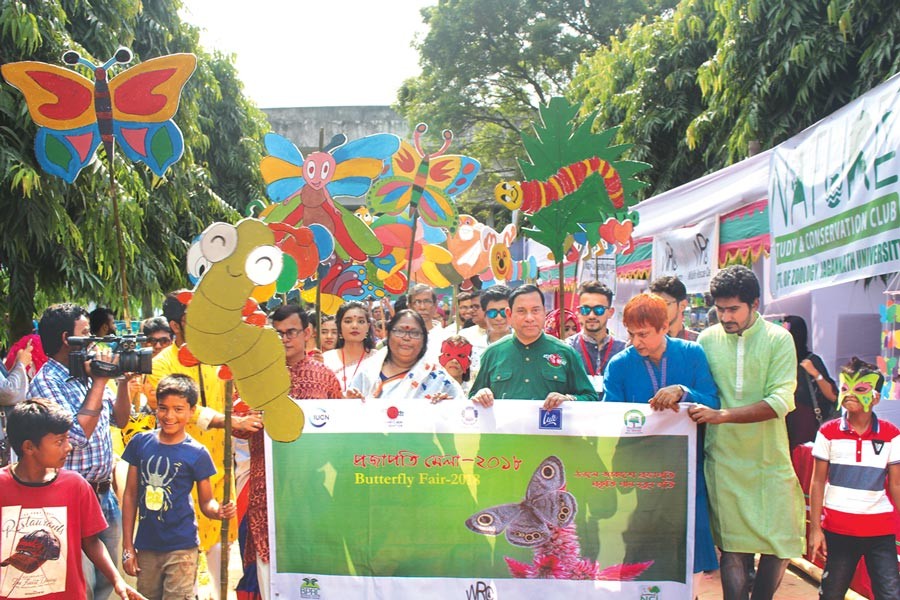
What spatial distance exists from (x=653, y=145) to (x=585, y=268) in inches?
169

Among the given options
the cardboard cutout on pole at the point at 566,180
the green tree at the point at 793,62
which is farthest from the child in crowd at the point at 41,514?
the green tree at the point at 793,62

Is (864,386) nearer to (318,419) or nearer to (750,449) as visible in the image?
(750,449)

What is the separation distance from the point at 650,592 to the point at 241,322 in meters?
2.13

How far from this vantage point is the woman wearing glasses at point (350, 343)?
18.2 ft

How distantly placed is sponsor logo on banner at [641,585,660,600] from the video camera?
7.60ft

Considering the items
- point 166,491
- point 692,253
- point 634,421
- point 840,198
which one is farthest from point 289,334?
point 692,253

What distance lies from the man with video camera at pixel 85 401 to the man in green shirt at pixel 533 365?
1654 mm

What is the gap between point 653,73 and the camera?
42.6 feet

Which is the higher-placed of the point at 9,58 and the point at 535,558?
the point at 9,58

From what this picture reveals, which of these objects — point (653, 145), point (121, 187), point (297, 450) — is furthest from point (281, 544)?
point (653, 145)

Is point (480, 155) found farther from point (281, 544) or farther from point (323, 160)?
point (281, 544)

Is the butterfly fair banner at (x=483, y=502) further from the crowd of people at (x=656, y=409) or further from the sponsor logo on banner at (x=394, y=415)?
the crowd of people at (x=656, y=409)

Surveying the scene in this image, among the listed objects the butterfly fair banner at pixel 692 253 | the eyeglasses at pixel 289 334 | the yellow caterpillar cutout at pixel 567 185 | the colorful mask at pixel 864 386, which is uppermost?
the yellow caterpillar cutout at pixel 567 185

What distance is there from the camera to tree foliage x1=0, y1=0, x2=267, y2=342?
7.59 metres
